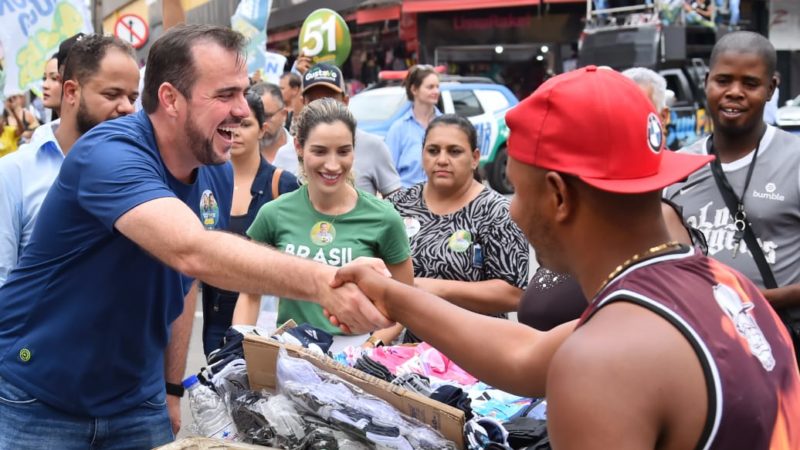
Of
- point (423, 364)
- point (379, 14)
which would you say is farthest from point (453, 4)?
point (423, 364)

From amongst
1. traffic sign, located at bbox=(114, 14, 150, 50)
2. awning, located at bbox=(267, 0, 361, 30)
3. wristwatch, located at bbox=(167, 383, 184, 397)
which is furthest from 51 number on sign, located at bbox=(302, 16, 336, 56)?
awning, located at bbox=(267, 0, 361, 30)

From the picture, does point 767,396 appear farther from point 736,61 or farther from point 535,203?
→ point 736,61

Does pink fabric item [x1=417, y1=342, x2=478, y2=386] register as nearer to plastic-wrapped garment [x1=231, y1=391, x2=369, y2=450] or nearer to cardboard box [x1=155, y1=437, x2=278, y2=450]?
plastic-wrapped garment [x1=231, y1=391, x2=369, y2=450]

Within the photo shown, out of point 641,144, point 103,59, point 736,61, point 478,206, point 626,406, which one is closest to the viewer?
point 626,406

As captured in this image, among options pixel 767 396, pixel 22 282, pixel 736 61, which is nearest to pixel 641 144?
pixel 767 396

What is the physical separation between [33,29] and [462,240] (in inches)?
224

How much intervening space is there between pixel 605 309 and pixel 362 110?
1524cm

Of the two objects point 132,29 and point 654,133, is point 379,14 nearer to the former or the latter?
point 132,29

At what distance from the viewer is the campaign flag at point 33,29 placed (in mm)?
8703

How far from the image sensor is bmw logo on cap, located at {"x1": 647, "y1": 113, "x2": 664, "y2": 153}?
190cm

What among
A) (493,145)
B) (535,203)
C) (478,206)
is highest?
(535,203)

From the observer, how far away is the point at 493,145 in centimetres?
1780

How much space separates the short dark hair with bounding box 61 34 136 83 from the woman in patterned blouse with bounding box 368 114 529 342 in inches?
62.4

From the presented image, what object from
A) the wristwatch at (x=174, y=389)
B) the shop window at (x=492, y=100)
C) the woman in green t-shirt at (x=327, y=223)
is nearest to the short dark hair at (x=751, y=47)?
the woman in green t-shirt at (x=327, y=223)
